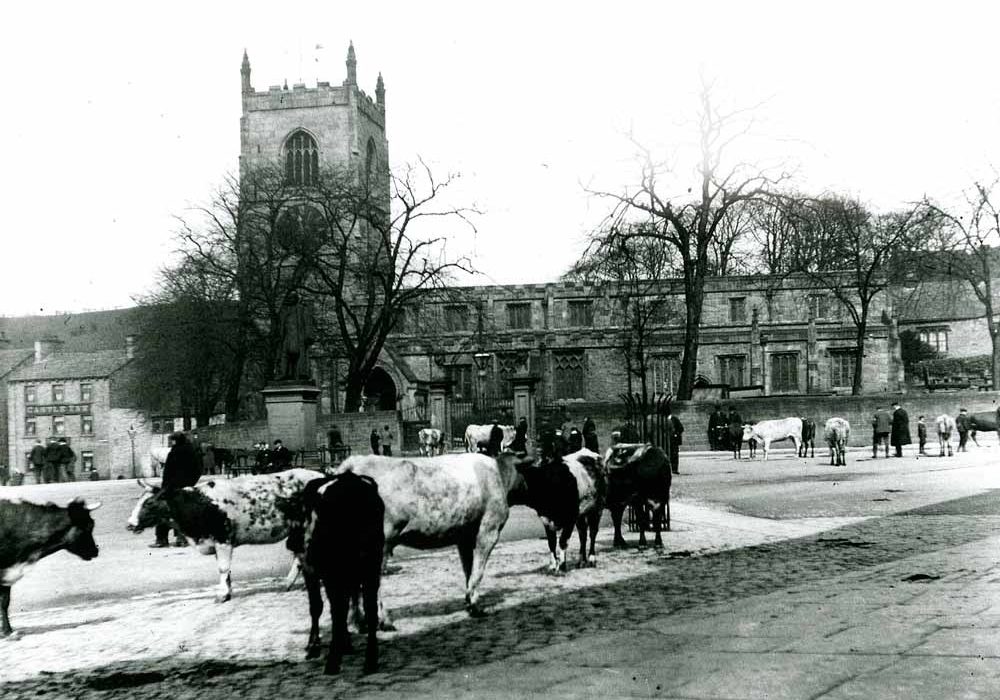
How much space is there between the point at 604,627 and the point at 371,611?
1.90 metres

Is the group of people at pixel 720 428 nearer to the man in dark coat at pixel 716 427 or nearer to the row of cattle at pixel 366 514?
the man in dark coat at pixel 716 427

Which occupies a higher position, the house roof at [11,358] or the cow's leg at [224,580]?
the house roof at [11,358]

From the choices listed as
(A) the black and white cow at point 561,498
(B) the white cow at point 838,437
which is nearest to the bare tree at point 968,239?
(B) the white cow at point 838,437

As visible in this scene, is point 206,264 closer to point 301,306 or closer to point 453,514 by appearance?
point 301,306

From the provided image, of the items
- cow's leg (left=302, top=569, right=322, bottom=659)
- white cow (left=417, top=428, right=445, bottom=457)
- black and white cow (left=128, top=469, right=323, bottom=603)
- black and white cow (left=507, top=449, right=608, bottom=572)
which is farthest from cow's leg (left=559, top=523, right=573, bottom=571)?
white cow (left=417, top=428, right=445, bottom=457)

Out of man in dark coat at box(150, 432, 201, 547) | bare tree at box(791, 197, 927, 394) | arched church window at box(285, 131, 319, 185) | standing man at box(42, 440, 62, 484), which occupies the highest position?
arched church window at box(285, 131, 319, 185)

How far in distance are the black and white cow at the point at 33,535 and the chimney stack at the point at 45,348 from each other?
7305 cm

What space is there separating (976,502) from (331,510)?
40.1 ft

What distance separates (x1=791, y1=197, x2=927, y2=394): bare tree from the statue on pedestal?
19902 millimetres

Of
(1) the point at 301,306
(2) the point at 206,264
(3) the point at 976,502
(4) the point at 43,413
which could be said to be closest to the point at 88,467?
(4) the point at 43,413

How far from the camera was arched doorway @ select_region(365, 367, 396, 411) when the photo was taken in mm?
→ 57250

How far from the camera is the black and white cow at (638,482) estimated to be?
1174 cm

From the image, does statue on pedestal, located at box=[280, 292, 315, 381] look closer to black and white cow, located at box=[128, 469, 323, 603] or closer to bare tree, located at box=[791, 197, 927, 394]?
black and white cow, located at box=[128, 469, 323, 603]

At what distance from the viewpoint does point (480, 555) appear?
26.8 feet
